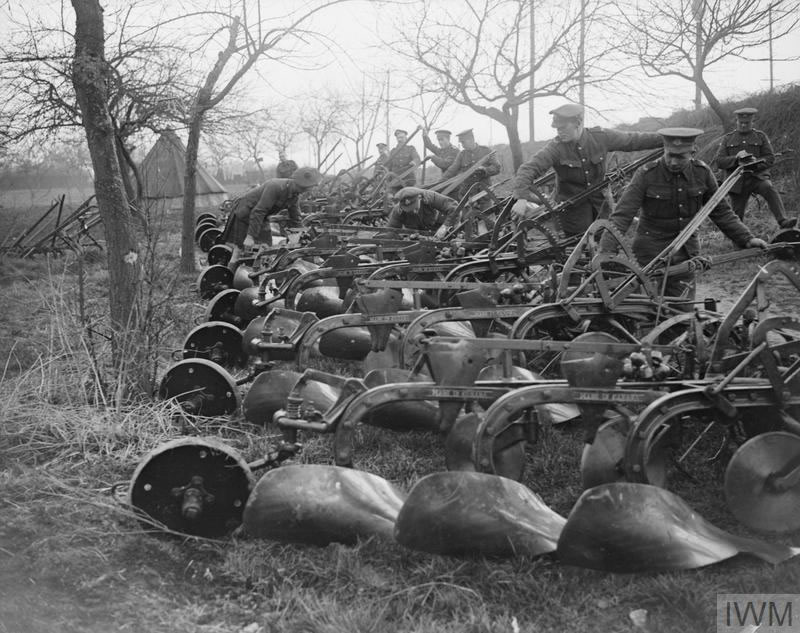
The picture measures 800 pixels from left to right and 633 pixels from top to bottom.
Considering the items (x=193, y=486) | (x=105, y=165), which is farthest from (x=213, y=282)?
(x=193, y=486)

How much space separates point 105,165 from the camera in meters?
4.91

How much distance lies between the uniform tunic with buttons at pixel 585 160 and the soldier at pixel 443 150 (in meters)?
7.78

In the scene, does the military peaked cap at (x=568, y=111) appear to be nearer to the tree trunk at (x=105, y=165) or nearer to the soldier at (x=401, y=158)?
the tree trunk at (x=105, y=165)

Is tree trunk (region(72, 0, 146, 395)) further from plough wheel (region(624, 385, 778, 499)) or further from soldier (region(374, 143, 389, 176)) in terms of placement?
soldier (region(374, 143, 389, 176))

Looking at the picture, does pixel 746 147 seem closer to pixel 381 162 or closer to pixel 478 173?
pixel 478 173

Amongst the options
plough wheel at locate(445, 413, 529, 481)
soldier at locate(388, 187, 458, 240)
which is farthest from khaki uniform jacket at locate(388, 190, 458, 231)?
plough wheel at locate(445, 413, 529, 481)

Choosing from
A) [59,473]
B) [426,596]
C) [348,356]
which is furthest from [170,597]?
[348,356]

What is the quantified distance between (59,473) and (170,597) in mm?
1329

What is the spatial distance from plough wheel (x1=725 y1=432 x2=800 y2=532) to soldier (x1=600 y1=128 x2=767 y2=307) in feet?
7.20

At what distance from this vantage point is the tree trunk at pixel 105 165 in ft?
15.7

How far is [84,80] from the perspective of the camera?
4754 millimetres

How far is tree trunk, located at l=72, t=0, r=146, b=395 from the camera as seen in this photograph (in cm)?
477

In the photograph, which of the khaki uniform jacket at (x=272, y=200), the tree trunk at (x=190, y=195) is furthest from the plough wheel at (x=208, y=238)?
the khaki uniform jacket at (x=272, y=200)

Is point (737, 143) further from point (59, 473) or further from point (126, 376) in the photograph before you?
point (59, 473)
